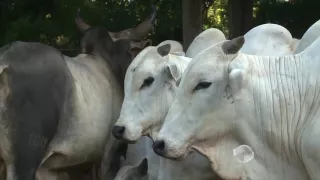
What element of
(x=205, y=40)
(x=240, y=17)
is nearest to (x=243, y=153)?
(x=205, y=40)

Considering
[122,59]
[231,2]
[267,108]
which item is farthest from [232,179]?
[231,2]

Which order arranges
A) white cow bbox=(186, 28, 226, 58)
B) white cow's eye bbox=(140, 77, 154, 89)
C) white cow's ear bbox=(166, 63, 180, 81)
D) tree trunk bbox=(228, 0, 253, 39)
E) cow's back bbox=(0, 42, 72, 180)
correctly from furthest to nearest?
1. tree trunk bbox=(228, 0, 253, 39)
2. white cow bbox=(186, 28, 226, 58)
3. cow's back bbox=(0, 42, 72, 180)
4. white cow's eye bbox=(140, 77, 154, 89)
5. white cow's ear bbox=(166, 63, 180, 81)

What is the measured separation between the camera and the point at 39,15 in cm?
665

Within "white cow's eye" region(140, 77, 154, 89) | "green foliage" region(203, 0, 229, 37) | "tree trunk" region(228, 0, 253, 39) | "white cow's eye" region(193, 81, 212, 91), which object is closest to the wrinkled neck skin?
"white cow's eye" region(193, 81, 212, 91)

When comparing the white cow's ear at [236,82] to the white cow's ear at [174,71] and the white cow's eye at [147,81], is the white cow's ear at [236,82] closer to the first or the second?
the white cow's ear at [174,71]

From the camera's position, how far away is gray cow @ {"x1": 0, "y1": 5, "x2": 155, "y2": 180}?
488 centimetres

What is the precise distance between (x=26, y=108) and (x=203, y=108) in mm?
1818

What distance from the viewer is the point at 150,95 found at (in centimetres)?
448

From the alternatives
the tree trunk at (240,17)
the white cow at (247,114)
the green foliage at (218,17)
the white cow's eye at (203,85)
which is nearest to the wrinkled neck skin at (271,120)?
the white cow at (247,114)

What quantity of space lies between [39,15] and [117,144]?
1.75 meters

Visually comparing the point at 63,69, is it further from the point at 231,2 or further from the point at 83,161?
the point at 231,2

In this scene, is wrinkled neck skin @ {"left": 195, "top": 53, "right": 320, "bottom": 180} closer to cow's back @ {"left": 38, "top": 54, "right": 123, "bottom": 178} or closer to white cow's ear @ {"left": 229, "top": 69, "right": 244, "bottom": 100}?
white cow's ear @ {"left": 229, "top": 69, "right": 244, "bottom": 100}

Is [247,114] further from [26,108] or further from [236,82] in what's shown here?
[26,108]

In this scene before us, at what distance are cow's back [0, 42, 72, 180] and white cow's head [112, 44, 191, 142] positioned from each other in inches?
27.9
